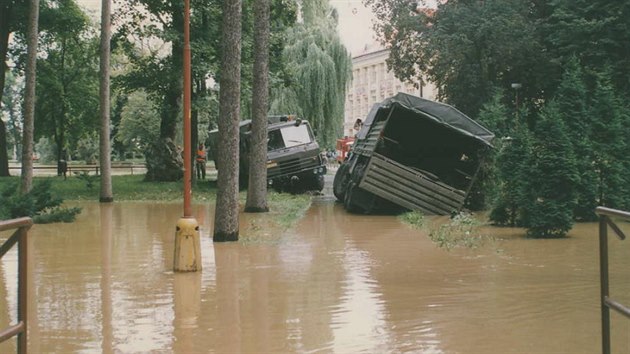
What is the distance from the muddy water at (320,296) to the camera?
265 inches

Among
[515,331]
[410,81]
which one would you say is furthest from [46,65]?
[515,331]

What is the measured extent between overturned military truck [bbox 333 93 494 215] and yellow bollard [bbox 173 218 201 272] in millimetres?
9789

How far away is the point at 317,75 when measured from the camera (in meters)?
42.9

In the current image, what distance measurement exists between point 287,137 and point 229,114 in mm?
16177

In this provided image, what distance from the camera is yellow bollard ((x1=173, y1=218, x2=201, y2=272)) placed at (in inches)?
419

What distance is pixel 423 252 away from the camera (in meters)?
12.9

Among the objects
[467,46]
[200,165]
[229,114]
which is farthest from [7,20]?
[229,114]

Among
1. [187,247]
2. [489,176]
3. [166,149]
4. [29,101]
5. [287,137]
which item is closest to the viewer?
[187,247]

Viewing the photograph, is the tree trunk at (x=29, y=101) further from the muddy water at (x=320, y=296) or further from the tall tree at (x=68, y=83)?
the tall tree at (x=68, y=83)

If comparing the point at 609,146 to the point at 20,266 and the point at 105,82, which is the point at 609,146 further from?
the point at 20,266

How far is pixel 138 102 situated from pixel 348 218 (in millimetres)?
57952

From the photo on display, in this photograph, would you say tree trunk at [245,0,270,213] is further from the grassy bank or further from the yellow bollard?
the yellow bollard

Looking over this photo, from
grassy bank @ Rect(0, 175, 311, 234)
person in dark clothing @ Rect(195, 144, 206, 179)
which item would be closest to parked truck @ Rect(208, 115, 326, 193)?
grassy bank @ Rect(0, 175, 311, 234)

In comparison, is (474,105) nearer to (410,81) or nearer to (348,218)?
(410,81)
